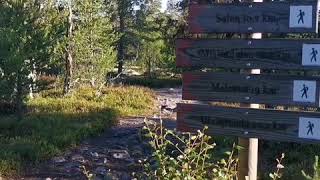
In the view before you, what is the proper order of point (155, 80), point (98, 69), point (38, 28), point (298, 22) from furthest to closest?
1. point (155, 80)
2. point (98, 69)
3. point (38, 28)
4. point (298, 22)

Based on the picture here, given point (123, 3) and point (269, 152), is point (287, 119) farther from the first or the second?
point (123, 3)

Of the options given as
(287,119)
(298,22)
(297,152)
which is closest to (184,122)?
(287,119)

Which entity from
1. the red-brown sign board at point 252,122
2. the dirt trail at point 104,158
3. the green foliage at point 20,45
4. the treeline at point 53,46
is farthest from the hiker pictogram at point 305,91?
the green foliage at point 20,45

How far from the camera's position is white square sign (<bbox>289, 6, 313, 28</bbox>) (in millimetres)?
4383

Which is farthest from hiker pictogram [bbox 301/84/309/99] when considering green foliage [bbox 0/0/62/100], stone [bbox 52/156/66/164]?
green foliage [bbox 0/0/62/100]

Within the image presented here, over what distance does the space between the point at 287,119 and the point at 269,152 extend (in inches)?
218

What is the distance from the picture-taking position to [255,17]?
15.4ft

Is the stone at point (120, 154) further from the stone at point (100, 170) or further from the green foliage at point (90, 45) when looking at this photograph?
the green foliage at point (90, 45)

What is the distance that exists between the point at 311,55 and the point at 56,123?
9655 millimetres

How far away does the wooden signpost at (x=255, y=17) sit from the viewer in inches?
174

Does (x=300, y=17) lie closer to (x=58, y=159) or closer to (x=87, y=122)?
(x=58, y=159)

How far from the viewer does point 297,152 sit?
31.7 ft

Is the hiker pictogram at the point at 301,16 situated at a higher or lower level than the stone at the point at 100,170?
higher

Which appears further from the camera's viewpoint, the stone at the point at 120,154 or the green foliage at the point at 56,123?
the stone at the point at 120,154
